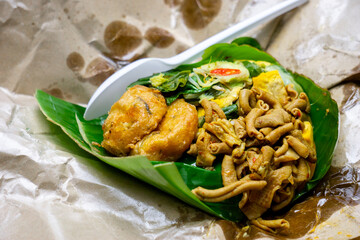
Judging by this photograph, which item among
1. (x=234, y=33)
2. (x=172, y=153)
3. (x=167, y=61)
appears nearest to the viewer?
(x=172, y=153)

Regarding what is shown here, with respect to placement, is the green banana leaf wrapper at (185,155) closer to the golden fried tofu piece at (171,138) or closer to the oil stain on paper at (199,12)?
the golden fried tofu piece at (171,138)

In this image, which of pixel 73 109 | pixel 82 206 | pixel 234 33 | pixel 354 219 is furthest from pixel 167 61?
pixel 354 219

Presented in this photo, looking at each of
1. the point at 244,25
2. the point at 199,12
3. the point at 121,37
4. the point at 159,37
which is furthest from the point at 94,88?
the point at 244,25

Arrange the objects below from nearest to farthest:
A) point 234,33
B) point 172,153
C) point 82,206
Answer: point 82,206 < point 172,153 < point 234,33

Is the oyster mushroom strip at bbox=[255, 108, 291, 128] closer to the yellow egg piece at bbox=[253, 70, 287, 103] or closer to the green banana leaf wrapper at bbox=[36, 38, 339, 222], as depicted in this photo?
the yellow egg piece at bbox=[253, 70, 287, 103]

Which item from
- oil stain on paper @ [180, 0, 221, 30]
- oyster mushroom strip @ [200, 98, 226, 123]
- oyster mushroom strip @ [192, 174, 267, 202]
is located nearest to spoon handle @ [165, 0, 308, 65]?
oil stain on paper @ [180, 0, 221, 30]

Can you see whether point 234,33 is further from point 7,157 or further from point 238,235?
point 7,157

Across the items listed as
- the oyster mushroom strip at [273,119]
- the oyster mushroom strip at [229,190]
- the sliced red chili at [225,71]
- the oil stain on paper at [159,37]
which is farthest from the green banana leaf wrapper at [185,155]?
the oil stain on paper at [159,37]
